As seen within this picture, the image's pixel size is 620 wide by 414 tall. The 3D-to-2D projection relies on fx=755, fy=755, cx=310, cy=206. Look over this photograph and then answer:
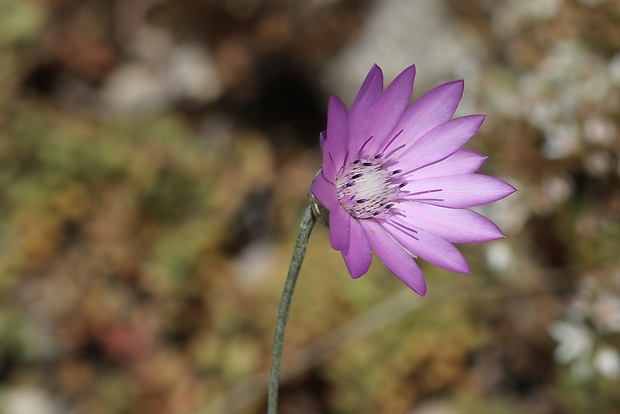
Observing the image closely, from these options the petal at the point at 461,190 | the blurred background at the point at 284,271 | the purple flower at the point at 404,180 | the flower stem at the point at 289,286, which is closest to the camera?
the flower stem at the point at 289,286

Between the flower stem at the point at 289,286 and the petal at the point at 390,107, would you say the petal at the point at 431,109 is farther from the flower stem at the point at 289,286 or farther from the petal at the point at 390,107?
the flower stem at the point at 289,286

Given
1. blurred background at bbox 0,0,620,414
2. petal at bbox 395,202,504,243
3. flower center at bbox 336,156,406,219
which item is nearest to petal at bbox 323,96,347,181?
flower center at bbox 336,156,406,219

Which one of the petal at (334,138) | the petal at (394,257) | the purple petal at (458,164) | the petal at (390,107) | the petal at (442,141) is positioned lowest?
the petal at (394,257)

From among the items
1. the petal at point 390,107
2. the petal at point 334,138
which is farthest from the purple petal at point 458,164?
the petal at point 334,138

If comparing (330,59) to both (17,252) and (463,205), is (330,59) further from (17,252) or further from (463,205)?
(463,205)

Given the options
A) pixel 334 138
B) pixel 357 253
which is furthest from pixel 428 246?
pixel 334 138
